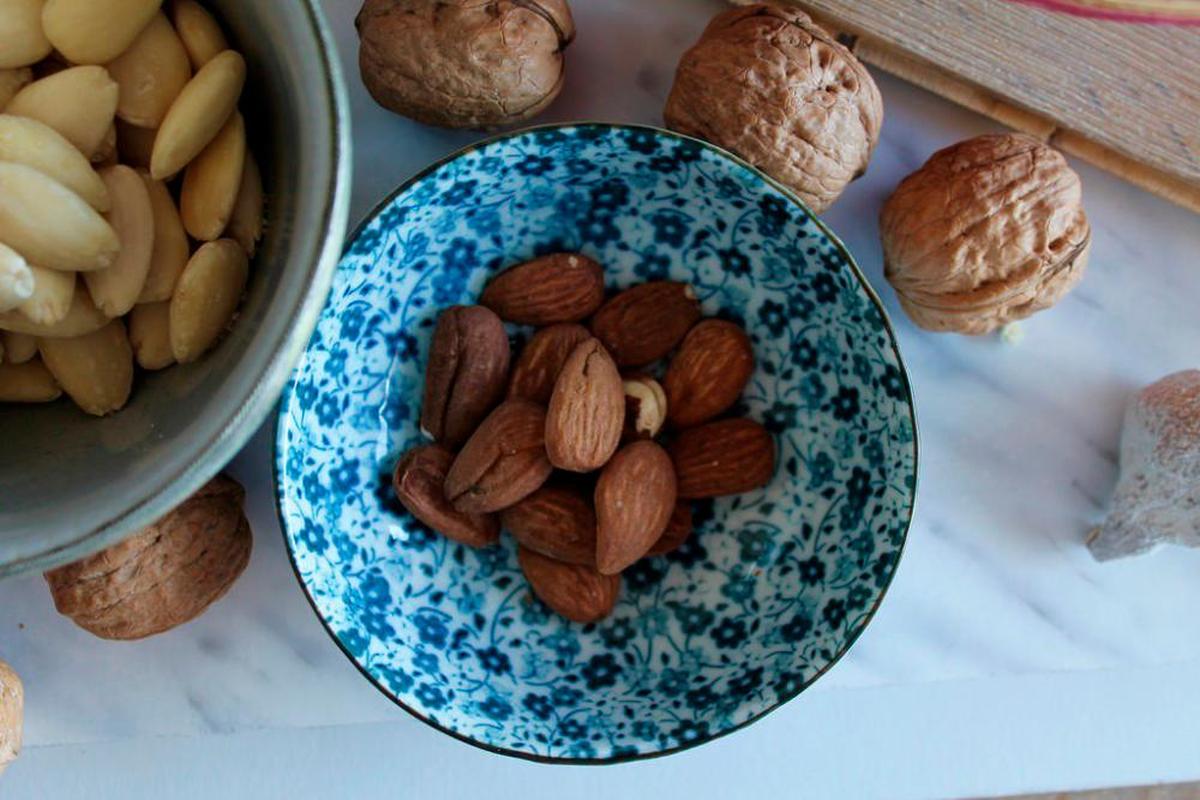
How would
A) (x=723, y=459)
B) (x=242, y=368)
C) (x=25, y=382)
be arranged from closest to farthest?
(x=242, y=368), (x=25, y=382), (x=723, y=459)

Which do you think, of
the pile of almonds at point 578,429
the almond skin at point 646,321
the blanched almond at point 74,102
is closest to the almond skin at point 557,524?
the pile of almonds at point 578,429

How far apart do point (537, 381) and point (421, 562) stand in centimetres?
14

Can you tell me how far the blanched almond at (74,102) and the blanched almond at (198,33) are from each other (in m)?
0.05

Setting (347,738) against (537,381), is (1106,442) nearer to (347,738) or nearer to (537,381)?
(537,381)

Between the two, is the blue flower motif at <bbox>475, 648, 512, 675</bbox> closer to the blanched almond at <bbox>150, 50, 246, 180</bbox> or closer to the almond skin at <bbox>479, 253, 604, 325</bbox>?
the almond skin at <bbox>479, 253, 604, 325</bbox>

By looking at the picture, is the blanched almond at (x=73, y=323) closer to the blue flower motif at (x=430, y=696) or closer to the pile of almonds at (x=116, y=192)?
the pile of almonds at (x=116, y=192)

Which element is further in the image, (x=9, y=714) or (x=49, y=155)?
(x=9, y=714)

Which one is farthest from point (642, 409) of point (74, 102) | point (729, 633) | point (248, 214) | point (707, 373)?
point (74, 102)

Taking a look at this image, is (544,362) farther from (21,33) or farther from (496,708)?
(21,33)

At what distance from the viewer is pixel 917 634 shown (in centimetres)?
80

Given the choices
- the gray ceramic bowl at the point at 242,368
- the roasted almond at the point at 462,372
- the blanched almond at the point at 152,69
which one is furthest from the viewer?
the roasted almond at the point at 462,372

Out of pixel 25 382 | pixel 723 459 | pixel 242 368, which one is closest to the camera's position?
pixel 242 368

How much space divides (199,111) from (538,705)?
41cm

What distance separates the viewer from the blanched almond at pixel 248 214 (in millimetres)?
612
